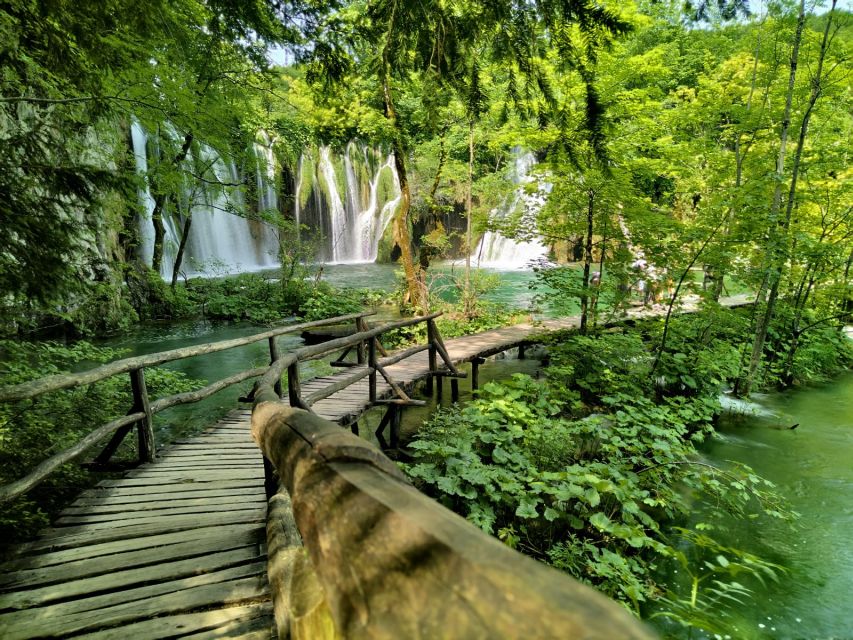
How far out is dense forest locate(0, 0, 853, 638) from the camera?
312cm

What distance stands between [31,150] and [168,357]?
5.82ft

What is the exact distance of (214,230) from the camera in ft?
64.1

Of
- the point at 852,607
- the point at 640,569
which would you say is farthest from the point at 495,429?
the point at 852,607

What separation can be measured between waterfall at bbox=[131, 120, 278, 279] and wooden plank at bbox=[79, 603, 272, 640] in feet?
41.7

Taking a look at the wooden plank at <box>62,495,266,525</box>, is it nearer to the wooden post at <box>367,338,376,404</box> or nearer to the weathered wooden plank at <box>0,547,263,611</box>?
the weathered wooden plank at <box>0,547,263,611</box>

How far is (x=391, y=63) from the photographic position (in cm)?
349

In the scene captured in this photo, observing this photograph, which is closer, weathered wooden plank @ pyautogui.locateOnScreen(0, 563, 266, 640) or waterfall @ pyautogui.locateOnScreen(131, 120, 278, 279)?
weathered wooden plank @ pyautogui.locateOnScreen(0, 563, 266, 640)

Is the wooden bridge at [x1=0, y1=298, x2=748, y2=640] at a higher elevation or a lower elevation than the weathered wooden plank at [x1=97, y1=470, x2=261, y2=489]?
higher

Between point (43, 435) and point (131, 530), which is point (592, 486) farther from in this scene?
point (43, 435)

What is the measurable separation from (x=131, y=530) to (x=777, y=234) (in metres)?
8.04

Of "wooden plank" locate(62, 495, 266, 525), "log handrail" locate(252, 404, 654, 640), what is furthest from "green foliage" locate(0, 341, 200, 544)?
"log handrail" locate(252, 404, 654, 640)

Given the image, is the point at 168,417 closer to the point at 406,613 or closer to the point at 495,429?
the point at 495,429

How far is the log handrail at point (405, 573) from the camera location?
378 millimetres

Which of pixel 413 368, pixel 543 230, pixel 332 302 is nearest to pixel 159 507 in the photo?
pixel 413 368
